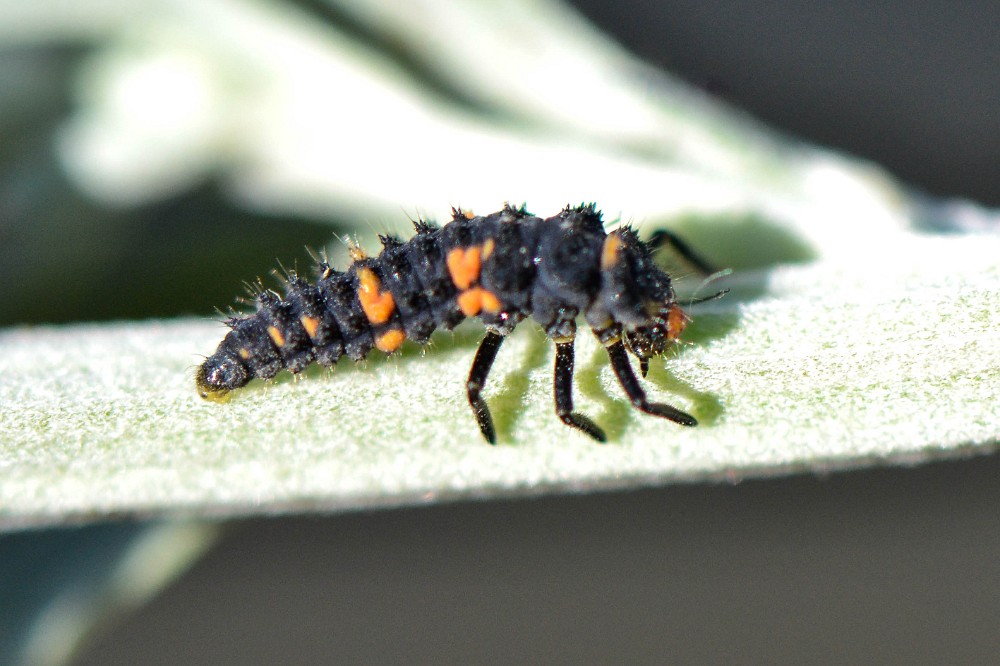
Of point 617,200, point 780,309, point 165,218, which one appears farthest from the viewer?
point 165,218

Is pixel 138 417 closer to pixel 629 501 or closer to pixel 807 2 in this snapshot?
pixel 629 501

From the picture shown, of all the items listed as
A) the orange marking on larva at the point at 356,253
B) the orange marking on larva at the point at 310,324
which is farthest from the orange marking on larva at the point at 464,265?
the orange marking on larva at the point at 310,324

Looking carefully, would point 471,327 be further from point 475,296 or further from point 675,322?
point 675,322

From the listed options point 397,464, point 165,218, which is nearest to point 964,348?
point 397,464

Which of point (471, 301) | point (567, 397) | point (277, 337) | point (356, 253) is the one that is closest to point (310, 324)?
point (277, 337)

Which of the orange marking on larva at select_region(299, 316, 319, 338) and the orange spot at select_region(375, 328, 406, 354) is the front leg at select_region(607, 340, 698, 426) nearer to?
the orange spot at select_region(375, 328, 406, 354)
